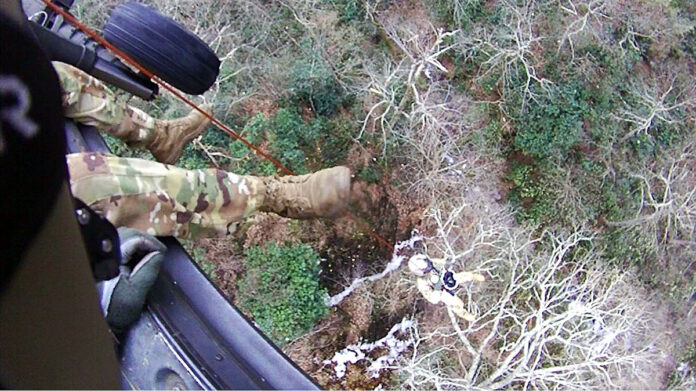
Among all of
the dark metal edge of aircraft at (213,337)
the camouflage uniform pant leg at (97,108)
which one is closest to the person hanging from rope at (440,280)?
Answer: the camouflage uniform pant leg at (97,108)

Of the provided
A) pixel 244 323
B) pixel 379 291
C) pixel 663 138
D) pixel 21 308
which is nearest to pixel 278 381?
pixel 244 323

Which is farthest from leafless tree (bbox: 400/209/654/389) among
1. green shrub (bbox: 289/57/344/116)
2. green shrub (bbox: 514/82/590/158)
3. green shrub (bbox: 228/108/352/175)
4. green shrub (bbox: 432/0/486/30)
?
green shrub (bbox: 432/0/486/30)

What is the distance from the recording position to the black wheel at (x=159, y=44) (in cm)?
224

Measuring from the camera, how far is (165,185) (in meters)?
A: 2.07

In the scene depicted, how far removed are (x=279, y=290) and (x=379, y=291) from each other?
43.6 inches

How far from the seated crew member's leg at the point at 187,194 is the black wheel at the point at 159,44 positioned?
387 millimetres

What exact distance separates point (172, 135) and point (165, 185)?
104cm

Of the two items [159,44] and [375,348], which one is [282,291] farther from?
[159,44]

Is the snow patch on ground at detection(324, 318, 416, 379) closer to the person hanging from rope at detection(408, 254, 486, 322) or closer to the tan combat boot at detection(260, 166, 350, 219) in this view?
the person hanging from rope at detection(408, 254, 486, 322)

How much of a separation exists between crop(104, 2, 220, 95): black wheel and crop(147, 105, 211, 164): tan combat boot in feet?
1.99

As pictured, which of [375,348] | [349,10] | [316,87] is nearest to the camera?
[375,348]

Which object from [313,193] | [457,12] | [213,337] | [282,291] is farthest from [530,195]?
[213,337]

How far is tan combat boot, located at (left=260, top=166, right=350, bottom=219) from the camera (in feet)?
9.38

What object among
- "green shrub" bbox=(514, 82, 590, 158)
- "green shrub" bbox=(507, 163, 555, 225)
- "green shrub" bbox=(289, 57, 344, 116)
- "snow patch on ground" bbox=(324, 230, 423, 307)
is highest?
"green shrub" bbox=(289, 57, 344, 116)
